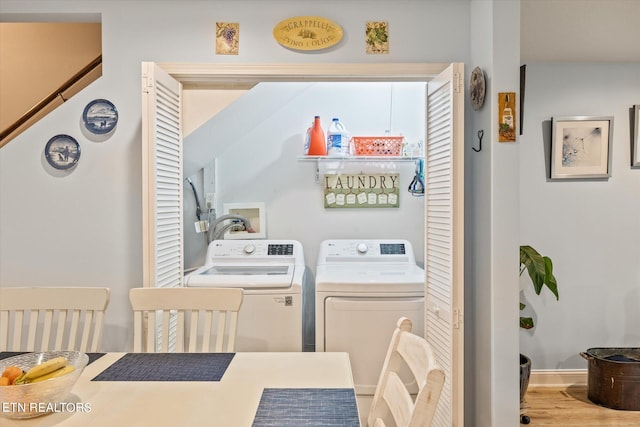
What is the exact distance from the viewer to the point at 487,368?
81.5 inches

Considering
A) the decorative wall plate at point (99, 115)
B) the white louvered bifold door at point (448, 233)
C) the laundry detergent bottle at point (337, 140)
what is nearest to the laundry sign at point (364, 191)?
the laundry detergent bottle at point (337, 140)

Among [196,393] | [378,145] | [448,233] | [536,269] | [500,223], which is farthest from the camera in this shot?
[378,145]

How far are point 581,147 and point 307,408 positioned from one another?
278 cm

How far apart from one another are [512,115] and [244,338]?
72.4 inches

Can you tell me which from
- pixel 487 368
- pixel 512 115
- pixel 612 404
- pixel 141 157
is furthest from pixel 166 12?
pixel 612 404

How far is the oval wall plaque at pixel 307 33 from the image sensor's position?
225 cm

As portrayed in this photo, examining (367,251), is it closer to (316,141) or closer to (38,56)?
(316,141)

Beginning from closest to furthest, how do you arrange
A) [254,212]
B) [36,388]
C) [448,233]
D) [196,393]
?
[36,388], [196,393], [448,233], [254,212]

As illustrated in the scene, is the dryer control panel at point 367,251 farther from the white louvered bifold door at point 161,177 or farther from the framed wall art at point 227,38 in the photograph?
the framed wall art at point 227,38

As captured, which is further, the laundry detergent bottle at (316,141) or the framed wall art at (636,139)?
the laundry detergent bottle at (316,141)

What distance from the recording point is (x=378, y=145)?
10.8ft

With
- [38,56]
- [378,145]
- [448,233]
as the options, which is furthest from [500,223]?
[38,56]

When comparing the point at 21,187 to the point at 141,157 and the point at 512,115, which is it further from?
the point at 512,115

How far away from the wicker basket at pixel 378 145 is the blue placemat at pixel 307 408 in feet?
7.22
